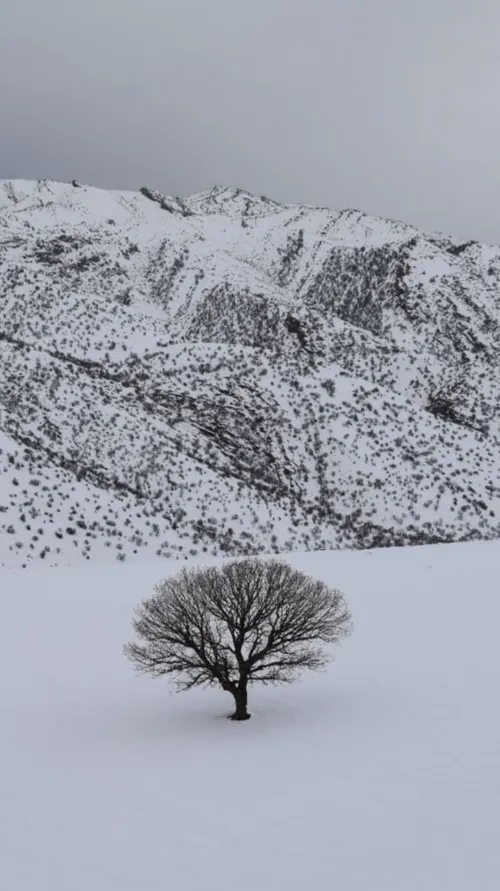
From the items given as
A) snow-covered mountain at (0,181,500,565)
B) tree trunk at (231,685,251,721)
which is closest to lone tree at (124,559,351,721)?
tree trunk at (231,685,251,721)

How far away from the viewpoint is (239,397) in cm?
4944

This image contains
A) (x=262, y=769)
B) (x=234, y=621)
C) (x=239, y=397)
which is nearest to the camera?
(x=262, y=769)

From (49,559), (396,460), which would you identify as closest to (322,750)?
(49,559)

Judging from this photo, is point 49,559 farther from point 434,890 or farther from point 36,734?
point 434,890

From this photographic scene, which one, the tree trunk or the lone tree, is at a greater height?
the lone tree

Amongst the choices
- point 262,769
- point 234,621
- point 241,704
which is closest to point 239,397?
point 234,621

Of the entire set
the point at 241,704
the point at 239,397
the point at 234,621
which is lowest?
the point at 241,704

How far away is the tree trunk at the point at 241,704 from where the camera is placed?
1307 centimetres

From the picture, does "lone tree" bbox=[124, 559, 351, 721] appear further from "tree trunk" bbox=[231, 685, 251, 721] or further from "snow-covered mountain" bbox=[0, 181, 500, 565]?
"snow-covered mountain" bbox=[0, 181, 500, 565]

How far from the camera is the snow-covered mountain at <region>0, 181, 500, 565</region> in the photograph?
114ft

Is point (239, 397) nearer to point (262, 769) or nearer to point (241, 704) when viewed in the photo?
point (241, 704)

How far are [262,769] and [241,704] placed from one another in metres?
2.74

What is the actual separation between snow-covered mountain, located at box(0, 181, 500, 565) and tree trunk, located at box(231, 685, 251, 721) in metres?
17.4

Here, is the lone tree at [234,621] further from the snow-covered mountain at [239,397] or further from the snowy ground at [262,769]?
the snow-covered mountain at [239,397]
